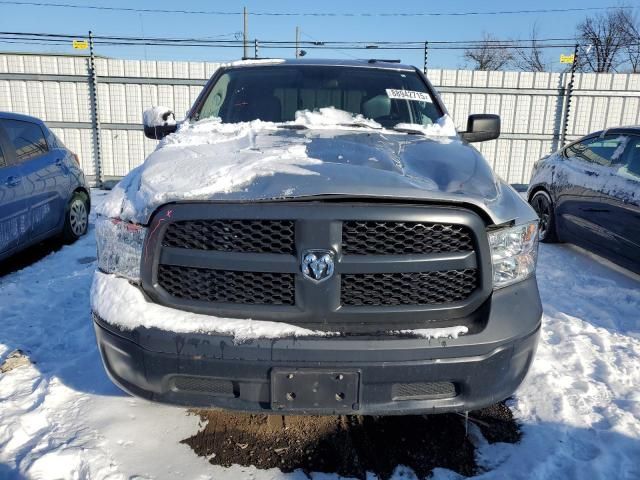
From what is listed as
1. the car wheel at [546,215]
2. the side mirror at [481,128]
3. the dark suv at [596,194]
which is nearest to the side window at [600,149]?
the dark suv at [596,194]

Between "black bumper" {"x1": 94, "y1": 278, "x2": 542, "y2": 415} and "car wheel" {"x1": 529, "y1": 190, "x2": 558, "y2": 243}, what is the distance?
4729 millimetres

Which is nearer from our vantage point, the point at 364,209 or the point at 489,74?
the point at 364,209

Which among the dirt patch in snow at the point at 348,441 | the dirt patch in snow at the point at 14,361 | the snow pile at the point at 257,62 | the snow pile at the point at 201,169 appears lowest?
the dirt patch in snow at the point at 14,361

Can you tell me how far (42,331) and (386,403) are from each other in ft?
9.16

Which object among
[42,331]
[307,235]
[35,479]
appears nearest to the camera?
[307,235]

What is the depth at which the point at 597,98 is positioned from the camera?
446 inches

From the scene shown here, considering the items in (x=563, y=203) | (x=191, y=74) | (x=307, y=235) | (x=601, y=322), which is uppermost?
(x=191, y=74)

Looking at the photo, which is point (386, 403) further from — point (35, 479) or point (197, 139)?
point (197, 139)

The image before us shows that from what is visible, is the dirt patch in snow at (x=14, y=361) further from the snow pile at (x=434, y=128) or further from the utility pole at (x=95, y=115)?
the utility pole at (x=95, y=115)

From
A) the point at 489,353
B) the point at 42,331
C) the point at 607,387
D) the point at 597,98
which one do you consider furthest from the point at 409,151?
the point at 597,98

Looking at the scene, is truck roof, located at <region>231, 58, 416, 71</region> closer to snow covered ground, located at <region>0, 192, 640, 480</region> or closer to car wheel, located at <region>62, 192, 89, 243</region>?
snow covered ground, located at <region>0, 192, 640, 480</region>

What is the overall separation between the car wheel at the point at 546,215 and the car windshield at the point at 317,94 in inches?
132

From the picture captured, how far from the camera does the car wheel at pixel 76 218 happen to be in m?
5.82

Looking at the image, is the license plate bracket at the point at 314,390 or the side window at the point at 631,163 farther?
the side window at the point at 631,163
